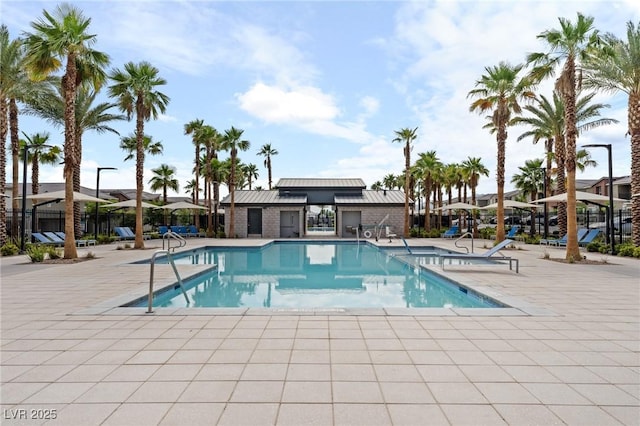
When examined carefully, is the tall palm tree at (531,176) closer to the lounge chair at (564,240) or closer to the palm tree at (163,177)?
the lounge chair at (564,240)

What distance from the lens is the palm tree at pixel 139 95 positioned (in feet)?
52.7

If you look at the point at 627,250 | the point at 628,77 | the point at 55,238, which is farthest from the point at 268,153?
the point at 627,250

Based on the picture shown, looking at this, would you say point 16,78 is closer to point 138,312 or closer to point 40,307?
point 40,307

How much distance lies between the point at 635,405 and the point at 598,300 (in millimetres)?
4425

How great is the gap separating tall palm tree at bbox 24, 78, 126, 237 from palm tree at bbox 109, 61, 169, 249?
300 centimetres

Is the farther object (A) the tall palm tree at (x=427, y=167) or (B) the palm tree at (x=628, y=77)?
(A) the tall palm tree at (x=427, y=167)

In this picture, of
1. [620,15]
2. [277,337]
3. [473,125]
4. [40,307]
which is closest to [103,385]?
[277,337]

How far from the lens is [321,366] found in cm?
354

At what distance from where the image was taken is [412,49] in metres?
12.5

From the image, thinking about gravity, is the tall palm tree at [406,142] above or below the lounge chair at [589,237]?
above

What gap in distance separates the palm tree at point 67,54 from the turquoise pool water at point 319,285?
5.27 metres

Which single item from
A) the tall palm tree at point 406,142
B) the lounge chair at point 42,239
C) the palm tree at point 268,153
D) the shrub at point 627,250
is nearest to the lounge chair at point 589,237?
the shrub at point 627,250

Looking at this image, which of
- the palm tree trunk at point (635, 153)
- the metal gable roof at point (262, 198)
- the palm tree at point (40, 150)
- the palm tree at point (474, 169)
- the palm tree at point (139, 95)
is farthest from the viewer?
the palm tree at point (474, 169)

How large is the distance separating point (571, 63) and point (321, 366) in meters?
13.8
